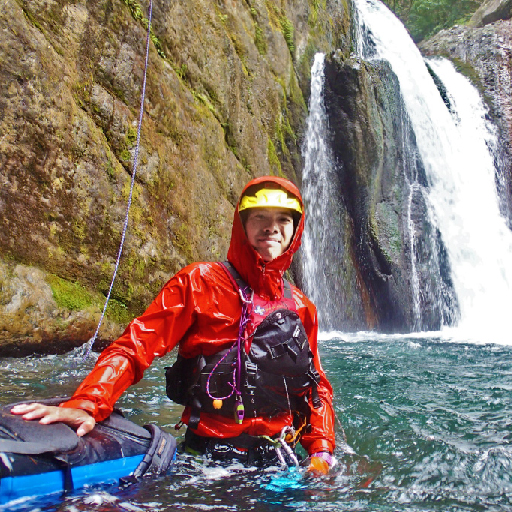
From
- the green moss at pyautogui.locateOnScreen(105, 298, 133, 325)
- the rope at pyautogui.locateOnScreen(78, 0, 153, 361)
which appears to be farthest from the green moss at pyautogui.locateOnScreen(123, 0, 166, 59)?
the green moss at pyautogui.locateOnScreen(105, 298, 133, 325)

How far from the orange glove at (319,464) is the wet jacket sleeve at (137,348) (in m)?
0.89

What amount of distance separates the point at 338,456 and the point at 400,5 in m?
37.8

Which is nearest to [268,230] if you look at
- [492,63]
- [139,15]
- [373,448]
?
[373,448]

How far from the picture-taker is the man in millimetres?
2326

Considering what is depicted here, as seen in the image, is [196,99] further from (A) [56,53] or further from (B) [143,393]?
(B) [143,393]

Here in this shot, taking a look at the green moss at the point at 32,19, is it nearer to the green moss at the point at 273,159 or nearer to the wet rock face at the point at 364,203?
the green moss at the point at 273,159

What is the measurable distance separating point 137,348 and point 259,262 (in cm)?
71

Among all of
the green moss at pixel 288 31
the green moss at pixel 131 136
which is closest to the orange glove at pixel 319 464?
the green moss at pixel 131 136

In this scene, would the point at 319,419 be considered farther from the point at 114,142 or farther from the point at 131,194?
the point at 114,142

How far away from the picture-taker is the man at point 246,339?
7.63ft

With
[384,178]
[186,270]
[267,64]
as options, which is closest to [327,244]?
[384,178]

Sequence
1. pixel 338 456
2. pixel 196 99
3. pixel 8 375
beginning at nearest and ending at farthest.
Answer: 1. pixel 338 456
2. pixel 8 375
3. pixel 196 99

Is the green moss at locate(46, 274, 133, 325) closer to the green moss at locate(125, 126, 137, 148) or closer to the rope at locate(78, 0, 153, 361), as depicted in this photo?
the rope at locate(78, 0, 153, 361)

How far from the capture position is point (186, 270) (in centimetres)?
241
